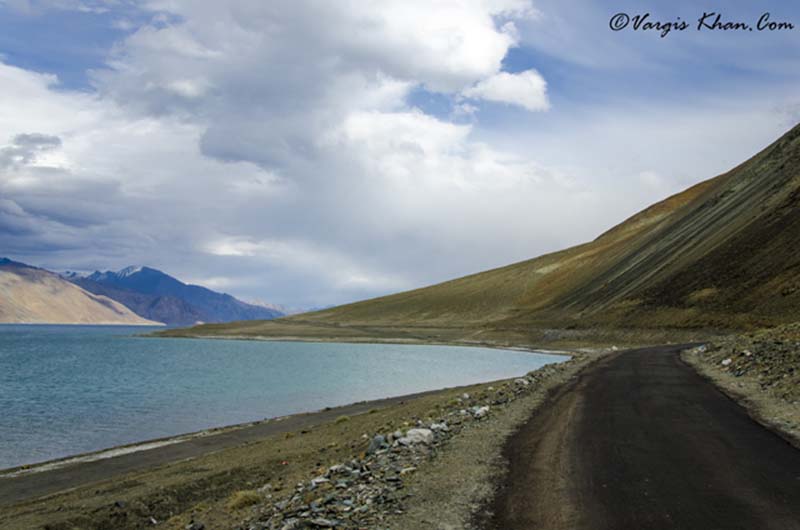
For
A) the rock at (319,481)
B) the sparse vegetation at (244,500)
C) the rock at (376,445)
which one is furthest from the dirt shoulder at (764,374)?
the sparse vegetation at (244,500)

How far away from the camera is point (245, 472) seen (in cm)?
1895

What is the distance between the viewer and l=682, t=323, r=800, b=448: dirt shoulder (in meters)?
17.0

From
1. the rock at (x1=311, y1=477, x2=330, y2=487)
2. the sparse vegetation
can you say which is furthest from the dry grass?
the rock at (x1=311, y1=477, x2=330, y2=487)

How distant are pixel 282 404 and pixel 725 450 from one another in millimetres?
32061

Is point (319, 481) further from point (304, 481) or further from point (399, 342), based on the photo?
point (399, 342)

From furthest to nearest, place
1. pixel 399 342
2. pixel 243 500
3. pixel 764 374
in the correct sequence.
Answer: pixel 399 342, pixel 764 374, pixel 243 500

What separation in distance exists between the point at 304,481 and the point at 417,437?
320 centimetres

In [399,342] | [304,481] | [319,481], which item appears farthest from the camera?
[399,342]

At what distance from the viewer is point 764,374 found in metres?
24.0

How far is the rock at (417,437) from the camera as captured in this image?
50.2 feet

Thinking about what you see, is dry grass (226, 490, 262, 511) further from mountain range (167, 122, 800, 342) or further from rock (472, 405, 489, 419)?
mountain range (167, 122, 800, 342)

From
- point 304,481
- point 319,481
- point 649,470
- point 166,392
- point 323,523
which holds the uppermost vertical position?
point 649,470

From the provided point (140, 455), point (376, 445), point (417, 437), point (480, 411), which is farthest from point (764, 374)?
point (140, 455)

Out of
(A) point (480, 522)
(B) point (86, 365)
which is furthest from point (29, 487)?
(B) point (86, 365)
